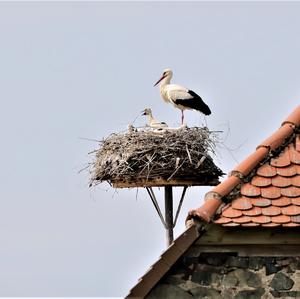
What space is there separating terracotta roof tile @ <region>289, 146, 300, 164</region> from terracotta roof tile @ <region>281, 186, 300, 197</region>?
30cm

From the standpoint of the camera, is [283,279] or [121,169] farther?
[121,169]

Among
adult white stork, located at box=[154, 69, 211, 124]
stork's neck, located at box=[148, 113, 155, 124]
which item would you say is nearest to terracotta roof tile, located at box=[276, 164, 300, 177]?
adult white stork, located at box=[154, 69, 211, 124]

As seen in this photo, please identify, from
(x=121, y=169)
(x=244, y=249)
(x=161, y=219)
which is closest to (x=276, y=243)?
(x=244, y=249)

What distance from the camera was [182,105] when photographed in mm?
18547

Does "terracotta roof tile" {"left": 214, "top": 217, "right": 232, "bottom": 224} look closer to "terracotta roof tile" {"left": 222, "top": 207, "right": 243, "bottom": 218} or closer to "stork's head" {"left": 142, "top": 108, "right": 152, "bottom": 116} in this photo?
"terracotta roof tile" {"left": 222, "top": 207, "right": 243, "bottom": 218}

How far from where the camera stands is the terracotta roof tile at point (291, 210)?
9.38m

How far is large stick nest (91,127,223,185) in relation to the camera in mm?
16938

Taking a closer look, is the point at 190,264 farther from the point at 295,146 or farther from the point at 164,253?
the point at 295,146

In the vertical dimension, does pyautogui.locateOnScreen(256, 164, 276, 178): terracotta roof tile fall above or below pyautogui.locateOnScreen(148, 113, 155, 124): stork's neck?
below

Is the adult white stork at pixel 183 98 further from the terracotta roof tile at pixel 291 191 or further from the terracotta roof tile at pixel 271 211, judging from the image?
the terracotta roof tile at pixel 271 211

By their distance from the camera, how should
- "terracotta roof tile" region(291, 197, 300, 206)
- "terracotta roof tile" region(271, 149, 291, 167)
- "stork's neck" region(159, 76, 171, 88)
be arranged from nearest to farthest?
"terracotta roof tile" region(291, 197, 300, 206)
"terracotta roof tile" region(271, 149, 291, 167)
"stork's neck" region(159, 76, 171, 88)

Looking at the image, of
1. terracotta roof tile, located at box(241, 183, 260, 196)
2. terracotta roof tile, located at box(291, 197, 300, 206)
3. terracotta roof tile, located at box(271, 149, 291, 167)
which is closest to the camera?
terracotta roof tile, located at box(291, 197, 300, 206)

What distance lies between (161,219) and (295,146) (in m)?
8.64

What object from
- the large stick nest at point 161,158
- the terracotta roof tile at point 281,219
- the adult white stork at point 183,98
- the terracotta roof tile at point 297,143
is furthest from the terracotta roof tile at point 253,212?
the adult white stork at point 183,98
